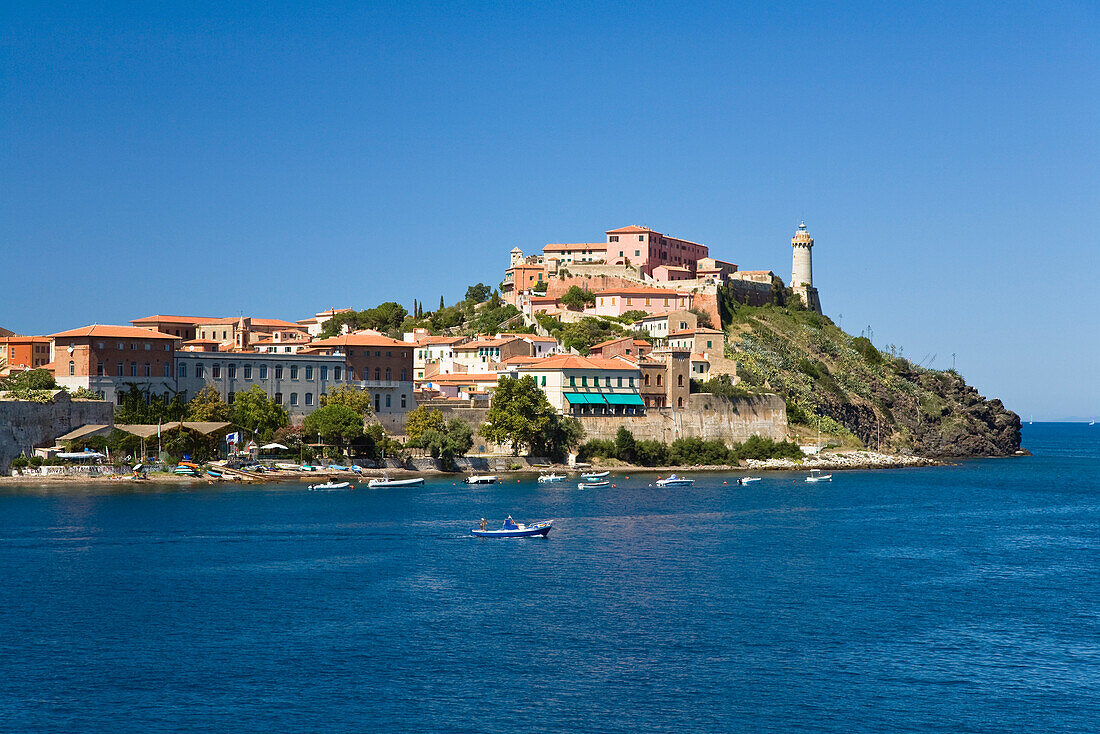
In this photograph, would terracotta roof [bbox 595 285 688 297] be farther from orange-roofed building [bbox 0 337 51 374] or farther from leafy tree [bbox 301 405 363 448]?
orange-roofed building [bbox 0 337 51 374]

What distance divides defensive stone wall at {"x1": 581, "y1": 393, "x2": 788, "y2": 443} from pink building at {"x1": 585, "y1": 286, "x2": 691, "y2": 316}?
59.0 ft

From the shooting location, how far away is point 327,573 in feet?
116

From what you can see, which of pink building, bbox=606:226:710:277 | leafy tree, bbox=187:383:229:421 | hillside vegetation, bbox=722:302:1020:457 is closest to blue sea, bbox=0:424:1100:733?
leafy tree, bbox=187:383:229:421

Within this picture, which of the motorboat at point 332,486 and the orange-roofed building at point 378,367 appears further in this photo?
the orange-roofed building at point 378,367

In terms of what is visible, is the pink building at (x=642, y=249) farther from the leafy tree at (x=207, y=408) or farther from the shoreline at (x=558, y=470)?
the leafy tree at (x=207, y=408)

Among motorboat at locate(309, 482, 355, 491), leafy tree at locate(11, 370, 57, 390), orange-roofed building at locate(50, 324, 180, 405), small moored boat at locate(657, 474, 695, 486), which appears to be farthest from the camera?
small moored boat at locate(657, 474, 695, 486)

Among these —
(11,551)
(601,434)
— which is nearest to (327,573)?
(11,551)

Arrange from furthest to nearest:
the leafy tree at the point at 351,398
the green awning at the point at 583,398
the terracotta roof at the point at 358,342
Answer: the green awning at the point at 583,398 → the terracotta roof at the point at 358,342 → the leafy tree at the point at 351,398

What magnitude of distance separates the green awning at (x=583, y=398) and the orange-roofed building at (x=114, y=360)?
24.6 meters

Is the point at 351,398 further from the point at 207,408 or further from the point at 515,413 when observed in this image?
the point at 515,413

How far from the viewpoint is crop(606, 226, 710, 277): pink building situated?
104 m

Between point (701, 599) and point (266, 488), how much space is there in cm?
3293

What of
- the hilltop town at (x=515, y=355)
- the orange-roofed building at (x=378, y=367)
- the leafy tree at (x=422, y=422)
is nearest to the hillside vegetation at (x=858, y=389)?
the hilltop town at (x=515, y=355)

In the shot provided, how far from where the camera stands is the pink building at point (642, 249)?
342ft
